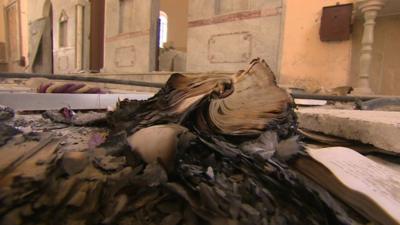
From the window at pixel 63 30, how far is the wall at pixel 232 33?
21.4 feet

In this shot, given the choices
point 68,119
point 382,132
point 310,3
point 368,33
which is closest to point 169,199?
point 382,132

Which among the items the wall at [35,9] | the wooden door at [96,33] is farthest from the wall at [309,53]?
the wall at [35,9]

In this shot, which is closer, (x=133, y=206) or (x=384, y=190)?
(x=133, y=206)

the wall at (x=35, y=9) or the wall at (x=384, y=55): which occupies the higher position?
the wall at (x=35, y=9)

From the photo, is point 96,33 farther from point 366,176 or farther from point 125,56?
point 366,176

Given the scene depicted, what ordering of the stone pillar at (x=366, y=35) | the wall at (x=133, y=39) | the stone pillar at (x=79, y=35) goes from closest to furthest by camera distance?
the stone pillar at (x=366, y=35) → the wall at (x=133, y=39) → the stone pillar at (x=79, y=35)

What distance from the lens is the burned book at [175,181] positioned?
68 cm

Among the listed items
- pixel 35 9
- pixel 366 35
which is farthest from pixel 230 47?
pixel 35 9

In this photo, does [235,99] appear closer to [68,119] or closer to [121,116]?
[121,116]

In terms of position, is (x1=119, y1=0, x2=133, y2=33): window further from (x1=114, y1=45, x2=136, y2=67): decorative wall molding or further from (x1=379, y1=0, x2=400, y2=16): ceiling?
(x1=379, y1=0, x2=400, y2=16): ceiling

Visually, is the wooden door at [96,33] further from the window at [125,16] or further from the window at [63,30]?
the window at [125,16]

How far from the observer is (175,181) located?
0.79m

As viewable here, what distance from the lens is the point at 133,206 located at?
0.71m

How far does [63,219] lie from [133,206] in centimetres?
17
